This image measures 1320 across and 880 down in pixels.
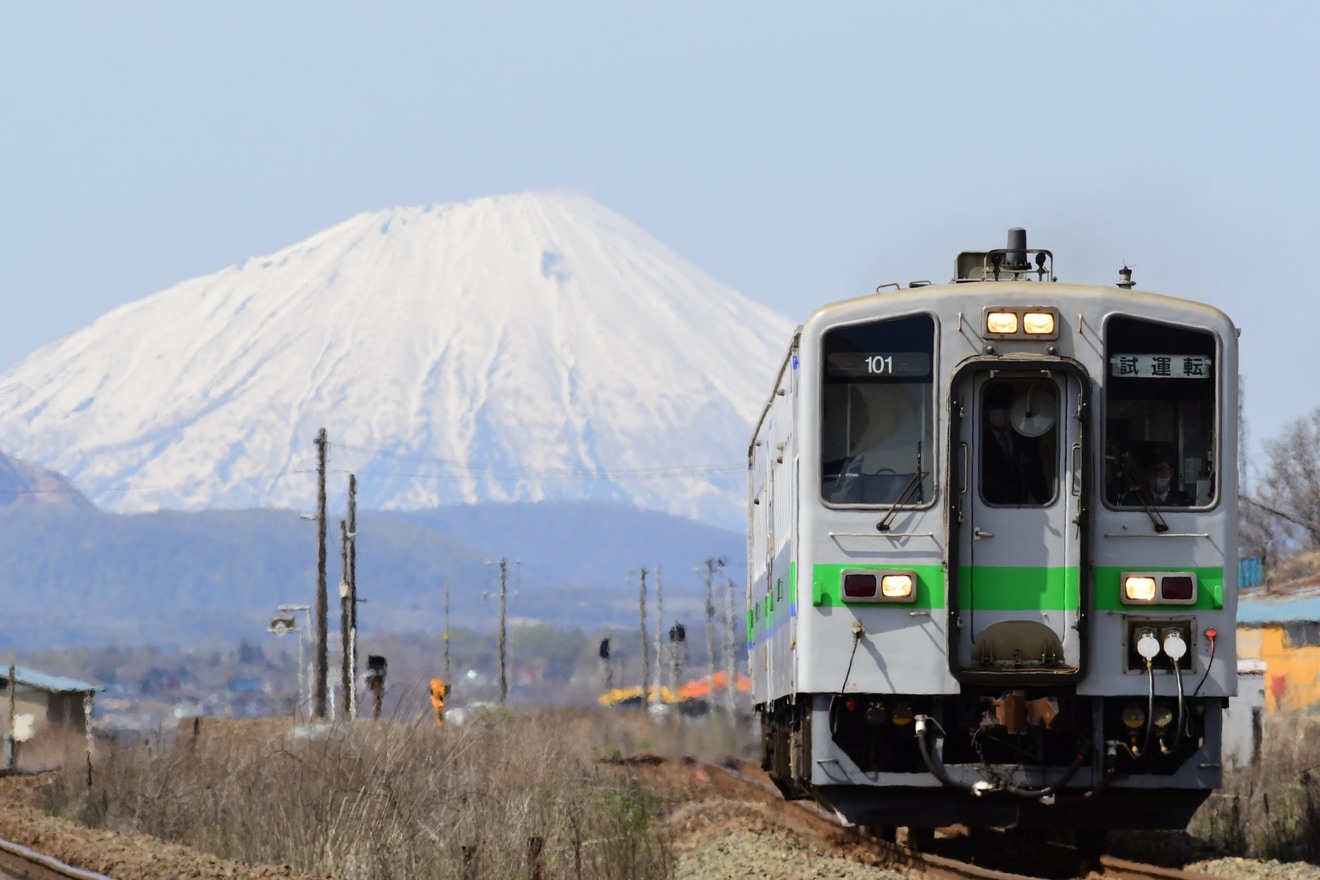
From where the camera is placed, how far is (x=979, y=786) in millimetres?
12273

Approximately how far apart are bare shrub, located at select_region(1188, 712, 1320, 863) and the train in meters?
2.84

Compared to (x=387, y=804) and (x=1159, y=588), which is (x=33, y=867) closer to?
(x=387, y=804)

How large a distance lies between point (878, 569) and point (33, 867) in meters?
5.72

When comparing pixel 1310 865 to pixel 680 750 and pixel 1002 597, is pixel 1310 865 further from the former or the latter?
pixel 680 750

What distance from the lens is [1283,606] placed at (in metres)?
38.3

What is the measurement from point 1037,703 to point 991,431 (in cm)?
157

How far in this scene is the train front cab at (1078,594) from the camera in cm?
1212

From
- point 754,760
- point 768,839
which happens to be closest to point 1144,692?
point 768,839

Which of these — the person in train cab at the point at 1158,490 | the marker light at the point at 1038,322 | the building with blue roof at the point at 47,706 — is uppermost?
the marker light at the point at 1038,322

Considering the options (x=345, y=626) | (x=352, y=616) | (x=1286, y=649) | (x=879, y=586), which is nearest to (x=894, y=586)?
(x=879, y=586)

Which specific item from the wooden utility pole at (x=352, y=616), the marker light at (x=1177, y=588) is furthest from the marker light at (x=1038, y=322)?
the wooden utility pole at (x=352, y=616)

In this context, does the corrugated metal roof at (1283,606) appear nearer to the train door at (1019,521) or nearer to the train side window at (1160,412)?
the train side window at (1160,412)

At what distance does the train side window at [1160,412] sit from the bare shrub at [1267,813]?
3.44m

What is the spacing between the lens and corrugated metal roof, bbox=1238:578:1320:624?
119 feet
